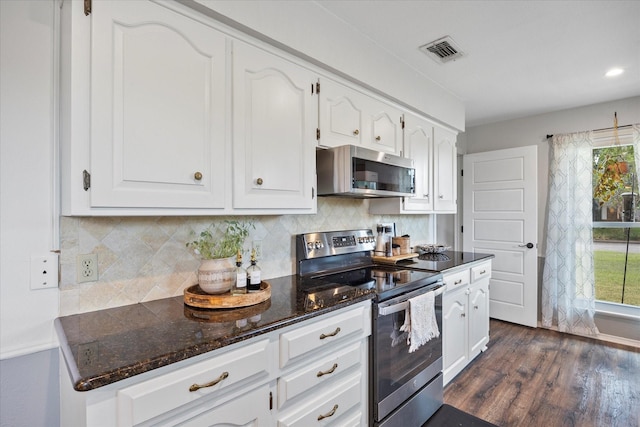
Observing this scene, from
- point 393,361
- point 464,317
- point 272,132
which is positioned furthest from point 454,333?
point 272,132

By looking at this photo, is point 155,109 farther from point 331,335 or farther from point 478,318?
point 478,318

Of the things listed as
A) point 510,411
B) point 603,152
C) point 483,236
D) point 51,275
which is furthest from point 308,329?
point 603,152

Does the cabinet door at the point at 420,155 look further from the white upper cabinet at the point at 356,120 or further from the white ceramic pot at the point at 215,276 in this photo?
the white ceramic pot at the point at 215,276

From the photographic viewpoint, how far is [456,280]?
239 centimetres

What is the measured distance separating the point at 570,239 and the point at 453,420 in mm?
2544

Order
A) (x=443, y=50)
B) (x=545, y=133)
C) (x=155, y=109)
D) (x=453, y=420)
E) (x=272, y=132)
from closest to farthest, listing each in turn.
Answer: (x=155, y=109)
(x=272, y=132)
(x=453, y=420)
(x=443, y=50)
(x=545, y=133)

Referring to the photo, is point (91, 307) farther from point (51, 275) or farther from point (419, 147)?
point (419, 147)

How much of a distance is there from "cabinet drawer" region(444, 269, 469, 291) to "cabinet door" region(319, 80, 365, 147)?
116 cm

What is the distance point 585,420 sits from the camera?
2027 mm

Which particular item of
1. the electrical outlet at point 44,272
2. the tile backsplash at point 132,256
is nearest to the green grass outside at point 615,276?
the tile backsplash at point 132,256

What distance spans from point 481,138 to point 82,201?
4.37 m

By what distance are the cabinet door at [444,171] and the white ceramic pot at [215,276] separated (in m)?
2.08

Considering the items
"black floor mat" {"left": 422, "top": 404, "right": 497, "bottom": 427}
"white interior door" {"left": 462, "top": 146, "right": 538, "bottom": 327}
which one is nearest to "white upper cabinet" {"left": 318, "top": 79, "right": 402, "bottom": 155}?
"black floor mat" {"left": 422, "top": 404, "right": 497, "bottom": 427}

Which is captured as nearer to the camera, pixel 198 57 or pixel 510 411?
pixel 198 57
